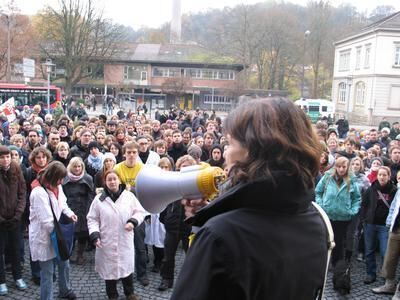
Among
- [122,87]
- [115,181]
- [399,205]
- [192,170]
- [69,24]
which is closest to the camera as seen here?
[192,170]

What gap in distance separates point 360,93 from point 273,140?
50.3 m

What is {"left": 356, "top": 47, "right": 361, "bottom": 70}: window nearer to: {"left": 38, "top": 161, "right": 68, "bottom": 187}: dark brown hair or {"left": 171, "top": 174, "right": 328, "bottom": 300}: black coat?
{"left": 38, "top": 161, "right": 68, "bottom": 187}: dark brown hair

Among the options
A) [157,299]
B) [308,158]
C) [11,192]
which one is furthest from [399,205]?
[11,192]

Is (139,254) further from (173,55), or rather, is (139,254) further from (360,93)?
(173,55)

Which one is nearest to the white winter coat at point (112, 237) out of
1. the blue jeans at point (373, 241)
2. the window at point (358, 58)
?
the blue jeans at point (373, 241)

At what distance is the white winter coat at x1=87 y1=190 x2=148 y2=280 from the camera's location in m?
5.09

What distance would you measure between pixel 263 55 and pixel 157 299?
188ft

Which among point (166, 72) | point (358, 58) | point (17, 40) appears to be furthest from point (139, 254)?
point (166, 72)

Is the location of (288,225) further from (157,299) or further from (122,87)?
(122,87)

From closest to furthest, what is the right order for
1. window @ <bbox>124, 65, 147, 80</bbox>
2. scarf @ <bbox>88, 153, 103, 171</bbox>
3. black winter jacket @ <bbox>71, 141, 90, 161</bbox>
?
scarf @ <bbox>88, 153, 103, 171</bbox> → black winter jacket @ <bbox>71, 141, 90, 161</bbox> → window @ <bbox>124, 65, 147, 80</bbox>

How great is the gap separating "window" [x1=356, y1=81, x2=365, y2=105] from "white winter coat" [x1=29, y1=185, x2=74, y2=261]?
154 ft

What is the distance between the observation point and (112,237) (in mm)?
5125

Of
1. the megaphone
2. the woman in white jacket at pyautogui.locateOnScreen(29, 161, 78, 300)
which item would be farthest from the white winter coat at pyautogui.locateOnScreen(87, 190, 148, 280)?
the megaphone

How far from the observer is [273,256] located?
140 centimetres
